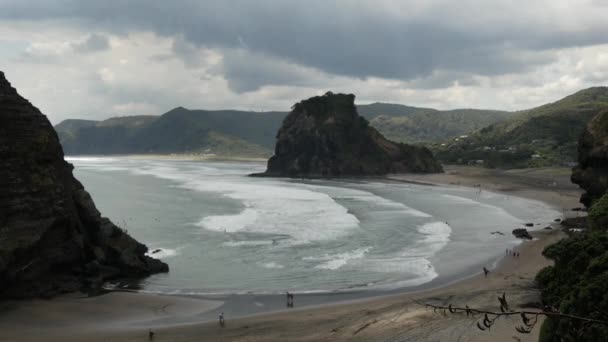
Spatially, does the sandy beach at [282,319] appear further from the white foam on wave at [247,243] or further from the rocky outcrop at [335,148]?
the rocky outcrop at [335,148]

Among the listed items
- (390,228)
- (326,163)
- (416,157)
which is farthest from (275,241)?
(416,157)

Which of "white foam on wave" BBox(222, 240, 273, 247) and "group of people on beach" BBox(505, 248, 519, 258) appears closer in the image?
"group of people on beach" BBox(505, 248, 519, 258)

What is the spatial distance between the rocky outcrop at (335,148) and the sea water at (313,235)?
156ft

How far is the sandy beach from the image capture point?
22031 millimetres

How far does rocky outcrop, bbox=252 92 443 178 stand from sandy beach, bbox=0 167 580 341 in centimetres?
9866

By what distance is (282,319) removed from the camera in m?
25.6

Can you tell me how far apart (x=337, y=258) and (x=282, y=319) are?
46.0 feet

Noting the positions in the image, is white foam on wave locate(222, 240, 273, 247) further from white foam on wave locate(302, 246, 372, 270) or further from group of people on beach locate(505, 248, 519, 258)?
group of people on beach locate(505, 248, 519, 258)

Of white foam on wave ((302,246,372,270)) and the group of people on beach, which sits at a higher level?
the group of people on beach

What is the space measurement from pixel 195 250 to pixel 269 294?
13.3 meters

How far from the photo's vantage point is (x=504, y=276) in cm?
3322

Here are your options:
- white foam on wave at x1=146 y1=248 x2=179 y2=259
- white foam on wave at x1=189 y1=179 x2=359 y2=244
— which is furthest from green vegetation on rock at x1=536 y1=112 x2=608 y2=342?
white foam on wave at x1=146 y1=248 x2=179 y2=259

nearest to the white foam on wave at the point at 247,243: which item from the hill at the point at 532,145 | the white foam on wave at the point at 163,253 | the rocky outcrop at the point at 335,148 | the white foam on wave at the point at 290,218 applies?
the white foam on wave at the point at 290,218

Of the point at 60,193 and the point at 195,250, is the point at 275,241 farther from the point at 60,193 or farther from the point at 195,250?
the point at 60,193
